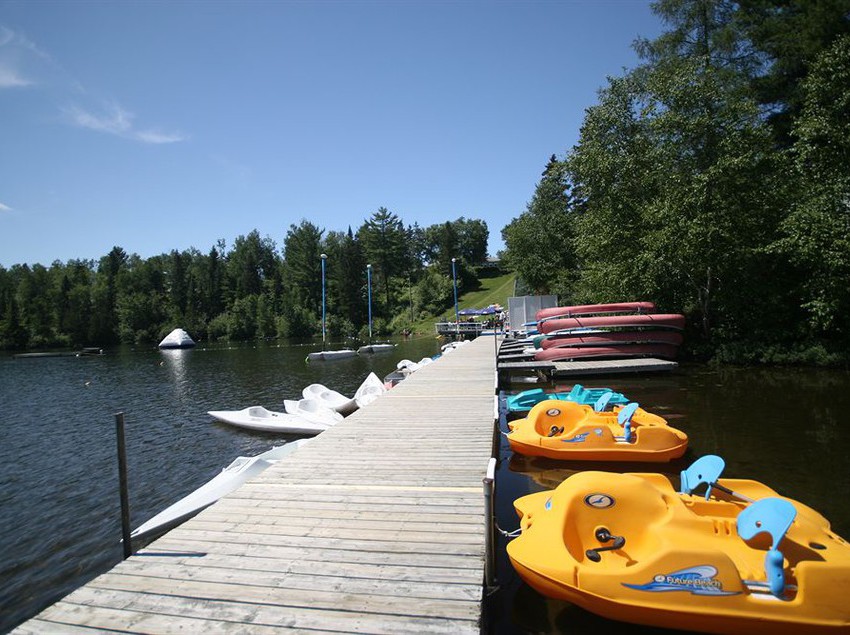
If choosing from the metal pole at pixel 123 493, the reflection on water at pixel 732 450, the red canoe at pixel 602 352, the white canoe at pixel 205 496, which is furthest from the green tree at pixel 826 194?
the metal pole at pixel 123 493

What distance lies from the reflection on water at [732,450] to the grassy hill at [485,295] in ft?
157

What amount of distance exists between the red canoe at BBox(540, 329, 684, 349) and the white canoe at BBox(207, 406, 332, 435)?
1073 centimetres

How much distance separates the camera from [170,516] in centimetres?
784

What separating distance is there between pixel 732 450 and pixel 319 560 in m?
8.77

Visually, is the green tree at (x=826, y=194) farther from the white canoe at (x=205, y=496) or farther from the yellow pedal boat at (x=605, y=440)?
the white canoe at (x=205, y=496)

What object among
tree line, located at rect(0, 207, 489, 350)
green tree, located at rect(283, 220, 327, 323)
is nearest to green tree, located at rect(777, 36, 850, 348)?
tree line, located at rect(0, 207, 489, 350)

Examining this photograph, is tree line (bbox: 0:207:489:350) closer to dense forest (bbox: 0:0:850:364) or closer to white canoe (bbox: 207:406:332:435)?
dense forest (bbox: 0:0:850:364)

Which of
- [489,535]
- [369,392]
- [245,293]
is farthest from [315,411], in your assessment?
[245,293]

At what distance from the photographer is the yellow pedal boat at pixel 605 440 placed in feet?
28.5

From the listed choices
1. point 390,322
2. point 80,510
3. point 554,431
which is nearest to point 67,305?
point 390,322

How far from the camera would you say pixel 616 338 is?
779 inches

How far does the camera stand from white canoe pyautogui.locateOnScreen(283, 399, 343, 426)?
14508mm

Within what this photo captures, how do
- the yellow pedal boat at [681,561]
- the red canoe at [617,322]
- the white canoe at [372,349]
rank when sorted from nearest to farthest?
the yellow pedal boat at [681,561] < the red canoe at [617,322] < the white canoe at [372,349]

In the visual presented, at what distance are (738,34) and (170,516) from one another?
30572 mm
